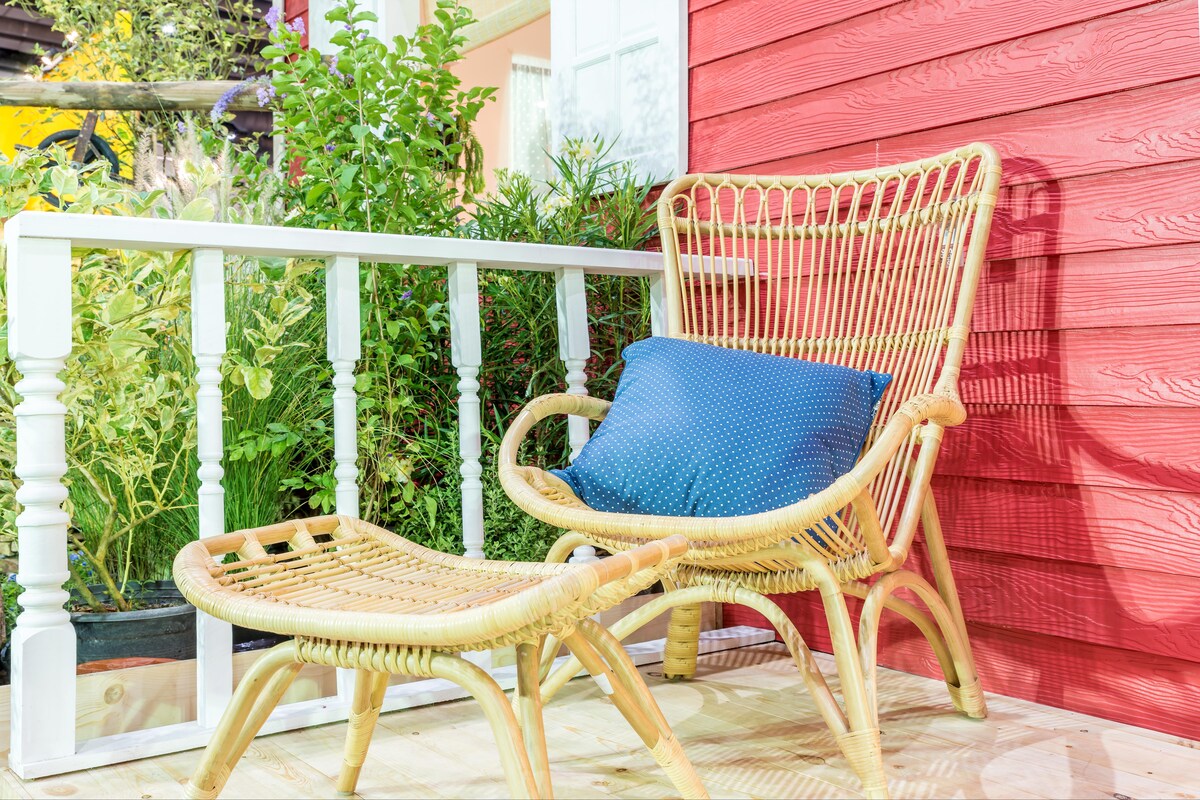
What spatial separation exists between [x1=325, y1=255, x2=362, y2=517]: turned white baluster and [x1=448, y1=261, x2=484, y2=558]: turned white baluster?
21 cm

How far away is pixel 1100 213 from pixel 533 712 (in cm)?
140

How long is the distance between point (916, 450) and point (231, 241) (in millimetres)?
1354

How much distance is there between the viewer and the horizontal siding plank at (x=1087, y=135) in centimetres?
178

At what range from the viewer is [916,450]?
2107 millimetres

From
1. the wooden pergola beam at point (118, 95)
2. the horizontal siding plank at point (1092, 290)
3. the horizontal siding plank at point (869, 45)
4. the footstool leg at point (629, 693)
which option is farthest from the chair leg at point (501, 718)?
the wooden pergola beam at point (118, 95)

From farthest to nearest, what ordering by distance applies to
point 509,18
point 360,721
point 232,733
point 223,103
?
point 509,18 → point 223,103 → point 360,721 → point 232,733

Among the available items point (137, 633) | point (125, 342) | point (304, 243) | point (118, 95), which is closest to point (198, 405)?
point (125, 342)

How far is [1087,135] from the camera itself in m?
1.90

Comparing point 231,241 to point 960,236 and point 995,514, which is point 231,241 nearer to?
point 960,236

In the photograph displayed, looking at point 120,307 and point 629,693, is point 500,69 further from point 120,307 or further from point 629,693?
point 629,693

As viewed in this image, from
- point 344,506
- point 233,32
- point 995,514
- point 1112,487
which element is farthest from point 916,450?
point 233,32

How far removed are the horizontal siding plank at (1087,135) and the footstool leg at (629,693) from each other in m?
1.30

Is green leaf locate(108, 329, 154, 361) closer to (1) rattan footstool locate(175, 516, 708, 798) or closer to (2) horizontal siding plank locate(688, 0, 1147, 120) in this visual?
(1) rattan footstool locate(175, 516, 708, 798)

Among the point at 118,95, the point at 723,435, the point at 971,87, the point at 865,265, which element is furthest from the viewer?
the point at 118,95
